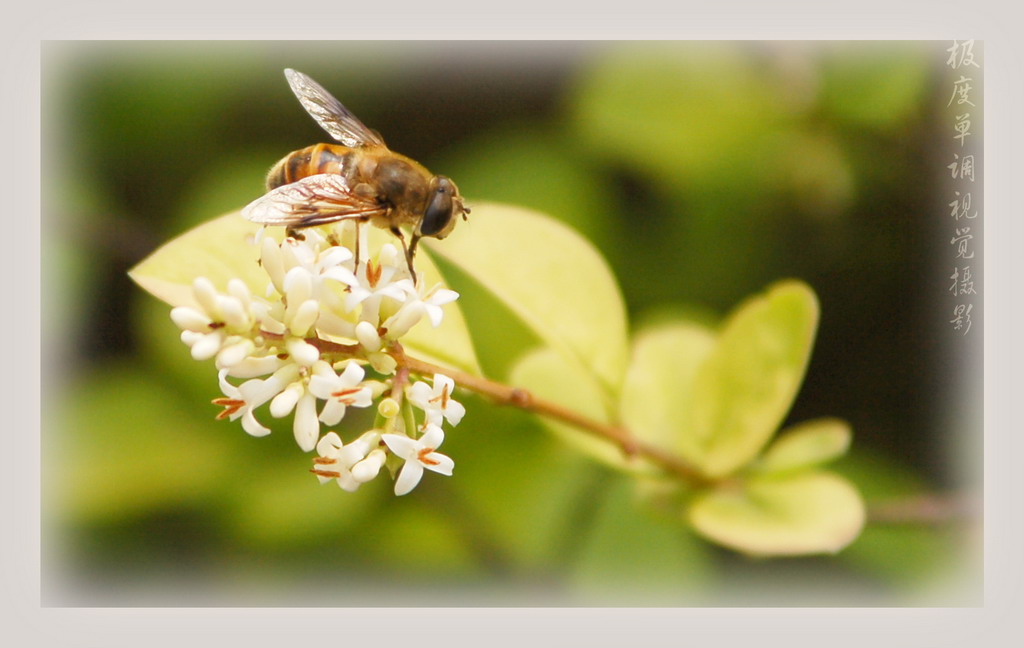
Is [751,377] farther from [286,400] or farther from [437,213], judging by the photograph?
[286,400]

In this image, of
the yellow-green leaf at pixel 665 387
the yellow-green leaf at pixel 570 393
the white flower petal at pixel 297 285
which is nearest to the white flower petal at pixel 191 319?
the white flower petal at pixel 297 285

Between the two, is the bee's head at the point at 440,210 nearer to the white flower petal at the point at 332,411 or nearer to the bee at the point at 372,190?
the bee at the point at 372,190

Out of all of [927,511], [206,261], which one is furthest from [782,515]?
[206,261]

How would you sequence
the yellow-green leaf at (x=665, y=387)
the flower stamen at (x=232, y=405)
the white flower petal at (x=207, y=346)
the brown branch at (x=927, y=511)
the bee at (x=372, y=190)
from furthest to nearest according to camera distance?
the brown branch at (x=927, y=511)
the yellow-green leaf at (x=665, y=387)
the bee at (x=372, y=190)
the flower stamen at (x=232, y=405)
the white flower petal at (x=207, y=346)

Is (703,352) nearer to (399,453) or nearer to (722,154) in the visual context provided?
(722,154)

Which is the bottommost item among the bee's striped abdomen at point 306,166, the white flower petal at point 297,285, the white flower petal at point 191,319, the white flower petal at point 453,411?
the white flower petal at point 453,411

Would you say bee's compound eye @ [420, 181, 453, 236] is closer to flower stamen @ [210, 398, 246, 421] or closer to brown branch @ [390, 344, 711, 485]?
brown branch @ [390, 344, 711, 485]

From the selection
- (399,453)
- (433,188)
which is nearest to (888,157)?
(433,188)
